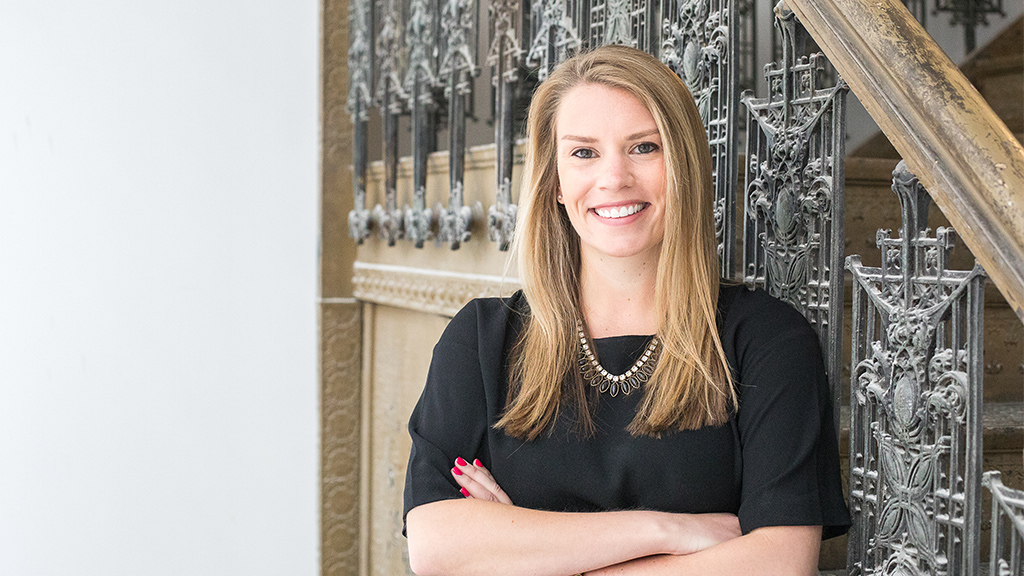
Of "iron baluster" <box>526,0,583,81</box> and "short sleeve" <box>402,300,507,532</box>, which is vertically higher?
"iron baluster" <box>526,0,583,81</box>

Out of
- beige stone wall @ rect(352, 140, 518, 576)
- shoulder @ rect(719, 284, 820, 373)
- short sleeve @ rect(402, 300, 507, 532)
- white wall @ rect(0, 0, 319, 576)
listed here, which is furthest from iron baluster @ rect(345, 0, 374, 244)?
shoulder @ rect(719, 284, 820, 373)

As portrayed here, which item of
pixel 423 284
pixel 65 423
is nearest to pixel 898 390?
pixel 423 284

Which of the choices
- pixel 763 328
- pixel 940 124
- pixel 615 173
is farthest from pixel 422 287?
pixel 940 124

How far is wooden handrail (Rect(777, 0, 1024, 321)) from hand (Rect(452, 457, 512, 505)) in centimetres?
85

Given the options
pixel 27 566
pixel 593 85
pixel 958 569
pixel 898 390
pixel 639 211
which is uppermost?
pixel 593 85

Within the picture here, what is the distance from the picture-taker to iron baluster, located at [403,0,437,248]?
3.25 m

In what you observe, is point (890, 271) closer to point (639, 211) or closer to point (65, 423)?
point (639, 211)

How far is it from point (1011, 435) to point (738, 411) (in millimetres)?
580

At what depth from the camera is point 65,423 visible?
4316 mm

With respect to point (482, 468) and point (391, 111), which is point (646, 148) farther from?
point (391, 111)

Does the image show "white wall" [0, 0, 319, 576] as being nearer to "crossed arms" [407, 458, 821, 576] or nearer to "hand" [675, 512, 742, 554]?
"crossed arms" [407, 458, 821, 576]

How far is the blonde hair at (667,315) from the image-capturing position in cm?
156

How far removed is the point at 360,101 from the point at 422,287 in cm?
102

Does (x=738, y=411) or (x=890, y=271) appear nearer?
(x=890, y=271)
